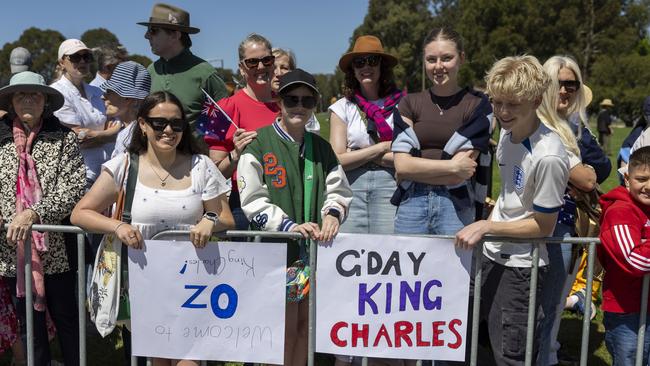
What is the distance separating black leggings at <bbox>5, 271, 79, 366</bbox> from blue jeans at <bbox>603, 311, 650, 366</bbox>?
10.2 ft

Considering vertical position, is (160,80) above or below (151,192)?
above

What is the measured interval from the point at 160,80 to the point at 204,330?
7.15 ft

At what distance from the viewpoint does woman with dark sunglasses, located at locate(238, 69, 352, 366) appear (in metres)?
3.26

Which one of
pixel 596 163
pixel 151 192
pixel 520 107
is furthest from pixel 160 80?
pixel 596 163

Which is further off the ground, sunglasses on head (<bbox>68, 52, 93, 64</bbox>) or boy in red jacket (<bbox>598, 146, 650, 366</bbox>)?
sunglasses on head (<bbox>68, 52, 93, 64</bbox>)

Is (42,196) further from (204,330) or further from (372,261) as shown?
(372,261)

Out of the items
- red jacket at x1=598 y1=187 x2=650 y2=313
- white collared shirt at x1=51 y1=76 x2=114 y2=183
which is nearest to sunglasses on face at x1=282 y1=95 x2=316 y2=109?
red jacket at x1=598 y1=187 x2=650 y2=313

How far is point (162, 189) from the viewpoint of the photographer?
3211mm

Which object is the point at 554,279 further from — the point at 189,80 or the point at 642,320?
the point at 189,80

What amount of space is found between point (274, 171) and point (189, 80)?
1.58 m

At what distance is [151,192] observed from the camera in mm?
3186

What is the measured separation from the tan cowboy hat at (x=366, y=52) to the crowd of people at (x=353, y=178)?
0.01m

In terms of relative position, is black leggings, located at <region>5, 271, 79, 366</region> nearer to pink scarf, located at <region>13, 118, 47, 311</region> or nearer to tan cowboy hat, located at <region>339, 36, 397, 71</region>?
pink scarf, located at <region>13, 118, 47, 311</region>

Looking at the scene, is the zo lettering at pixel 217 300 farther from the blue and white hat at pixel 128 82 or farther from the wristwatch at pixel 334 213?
the blue and white hat at pixel 128 82
